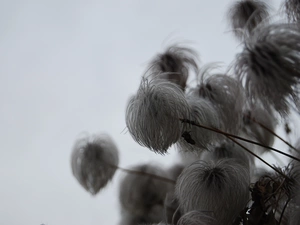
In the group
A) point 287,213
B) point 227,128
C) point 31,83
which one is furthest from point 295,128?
point 31,83

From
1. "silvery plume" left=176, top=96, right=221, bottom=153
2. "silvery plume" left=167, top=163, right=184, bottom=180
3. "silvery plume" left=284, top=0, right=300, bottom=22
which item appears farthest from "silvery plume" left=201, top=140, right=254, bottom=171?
"silvery plume" left=284, top=0, right=300, bottom=22

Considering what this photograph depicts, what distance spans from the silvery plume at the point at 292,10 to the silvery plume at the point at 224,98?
242mm

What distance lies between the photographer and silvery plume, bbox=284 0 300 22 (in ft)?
4.31

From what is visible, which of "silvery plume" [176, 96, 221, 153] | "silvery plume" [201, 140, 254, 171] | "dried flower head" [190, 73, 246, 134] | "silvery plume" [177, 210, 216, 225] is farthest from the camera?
"silvery plume" [201, 140, 254, 171]

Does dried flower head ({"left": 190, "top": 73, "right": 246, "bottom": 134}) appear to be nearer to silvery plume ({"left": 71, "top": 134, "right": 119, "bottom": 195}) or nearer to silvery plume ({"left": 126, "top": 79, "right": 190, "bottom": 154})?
silvery plume ({"left": 126, "top": 79, "right": 190, "bottom": 154})

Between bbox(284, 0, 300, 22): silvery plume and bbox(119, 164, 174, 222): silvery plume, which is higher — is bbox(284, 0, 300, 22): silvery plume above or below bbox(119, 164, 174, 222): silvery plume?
above

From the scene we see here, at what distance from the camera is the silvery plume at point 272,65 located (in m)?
1.10

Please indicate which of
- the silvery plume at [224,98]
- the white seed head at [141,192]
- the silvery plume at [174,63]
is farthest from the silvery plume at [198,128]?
the white seed head at [141,192]

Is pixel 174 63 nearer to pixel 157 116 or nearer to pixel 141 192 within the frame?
pixel 141 192

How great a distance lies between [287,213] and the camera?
133 centimetres

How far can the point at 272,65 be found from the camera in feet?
3.65

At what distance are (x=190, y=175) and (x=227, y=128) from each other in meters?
0.25

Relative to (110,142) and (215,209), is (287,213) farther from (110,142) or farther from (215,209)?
(110,142)

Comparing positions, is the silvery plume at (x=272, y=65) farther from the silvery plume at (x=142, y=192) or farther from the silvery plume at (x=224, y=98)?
the silvery plume at (x=142, y=192)
